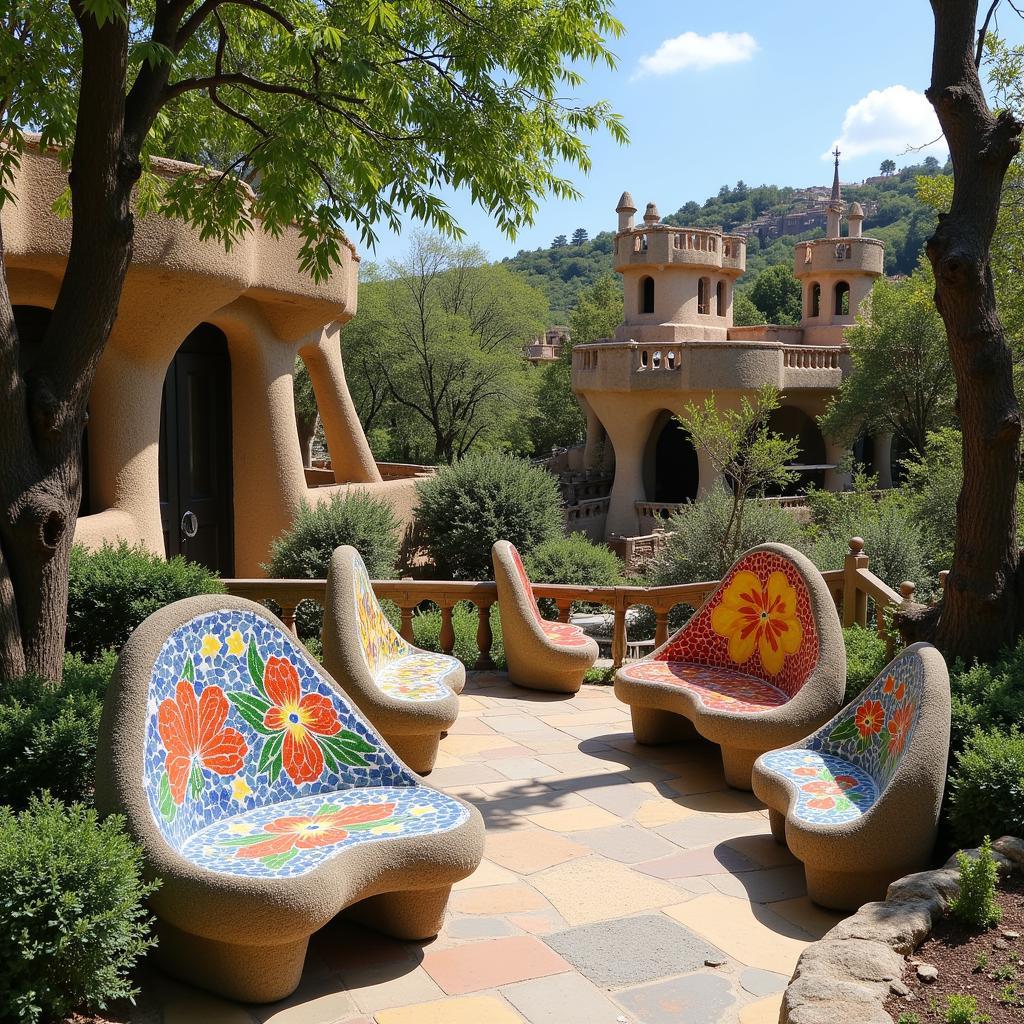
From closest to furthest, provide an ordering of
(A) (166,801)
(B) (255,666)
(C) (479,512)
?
(A) (166,801) < (B) (255,666) < (C) (479,512)

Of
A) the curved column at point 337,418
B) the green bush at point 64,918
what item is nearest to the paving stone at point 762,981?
the green bush at point 64,918

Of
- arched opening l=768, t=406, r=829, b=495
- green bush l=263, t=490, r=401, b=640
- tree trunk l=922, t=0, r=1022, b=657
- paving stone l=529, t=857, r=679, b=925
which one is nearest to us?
paving stone l=529, t=857, r=679, b=925

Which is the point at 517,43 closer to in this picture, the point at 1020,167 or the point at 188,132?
the point at 188,132

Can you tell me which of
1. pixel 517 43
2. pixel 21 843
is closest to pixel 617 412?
pixel 517 43

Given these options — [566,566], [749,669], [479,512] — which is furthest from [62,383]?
[479,512]

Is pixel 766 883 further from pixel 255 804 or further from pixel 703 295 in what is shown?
pixel 703 295

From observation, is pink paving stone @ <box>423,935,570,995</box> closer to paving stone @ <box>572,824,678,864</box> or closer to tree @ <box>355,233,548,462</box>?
paving stone @ <box>572,824,678,864</box>

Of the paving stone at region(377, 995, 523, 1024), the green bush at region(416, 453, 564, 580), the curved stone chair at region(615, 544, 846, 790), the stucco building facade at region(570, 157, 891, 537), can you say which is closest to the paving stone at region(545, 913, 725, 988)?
the paving stone at region(377, 995, 523, 1024)

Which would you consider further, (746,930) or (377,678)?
(377,678)

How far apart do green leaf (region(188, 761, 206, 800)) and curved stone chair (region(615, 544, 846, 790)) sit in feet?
10.00

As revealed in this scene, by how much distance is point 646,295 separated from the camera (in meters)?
34.6

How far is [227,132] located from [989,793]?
690 centimetres

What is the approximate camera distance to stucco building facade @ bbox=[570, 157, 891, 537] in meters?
28.0

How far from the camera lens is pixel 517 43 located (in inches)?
287
